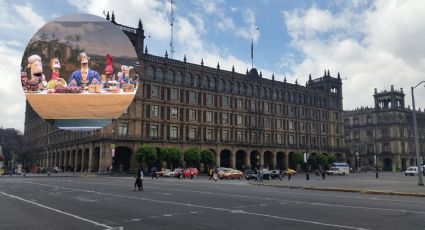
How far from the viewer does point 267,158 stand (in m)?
104

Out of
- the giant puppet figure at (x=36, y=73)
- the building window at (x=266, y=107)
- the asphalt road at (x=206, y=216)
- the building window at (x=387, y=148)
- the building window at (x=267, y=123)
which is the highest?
the building window at (x=266, y=107)

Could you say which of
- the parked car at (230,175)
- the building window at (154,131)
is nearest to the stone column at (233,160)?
the building window at (154,131)

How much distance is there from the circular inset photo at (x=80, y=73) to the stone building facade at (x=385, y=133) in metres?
126

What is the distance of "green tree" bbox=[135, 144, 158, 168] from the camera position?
7194 centimetres

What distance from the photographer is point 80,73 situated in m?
19.7

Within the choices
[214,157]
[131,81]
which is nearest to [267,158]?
[214,157]

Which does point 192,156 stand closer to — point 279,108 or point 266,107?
point 266,107

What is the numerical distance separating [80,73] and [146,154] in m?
53.4

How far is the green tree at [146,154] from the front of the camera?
236ft

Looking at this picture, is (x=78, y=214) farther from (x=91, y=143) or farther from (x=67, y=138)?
(x=67, y=138)

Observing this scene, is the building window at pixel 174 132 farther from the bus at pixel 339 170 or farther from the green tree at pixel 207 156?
the bus at pixel 339 170

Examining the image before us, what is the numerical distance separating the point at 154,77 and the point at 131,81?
62700 millimetres

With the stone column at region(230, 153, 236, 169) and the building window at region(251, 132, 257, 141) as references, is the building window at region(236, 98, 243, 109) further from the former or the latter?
the stone column at region(230, 153, 236, 169)

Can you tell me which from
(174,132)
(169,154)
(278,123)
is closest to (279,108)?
(278,123)
